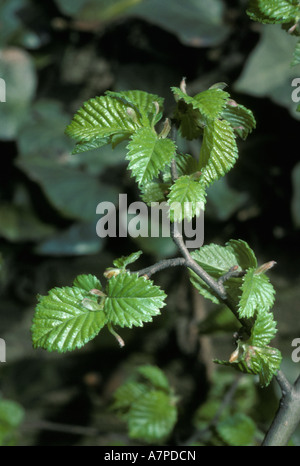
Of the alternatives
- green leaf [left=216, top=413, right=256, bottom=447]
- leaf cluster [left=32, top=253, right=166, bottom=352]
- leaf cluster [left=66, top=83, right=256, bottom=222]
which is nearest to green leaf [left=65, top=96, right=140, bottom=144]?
leaf cluster [left=66, top=83, right=256, bottom=222]

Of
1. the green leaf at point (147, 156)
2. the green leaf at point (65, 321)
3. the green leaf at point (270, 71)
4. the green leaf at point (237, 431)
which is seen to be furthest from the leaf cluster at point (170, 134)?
the green leaf at point (270, 71)

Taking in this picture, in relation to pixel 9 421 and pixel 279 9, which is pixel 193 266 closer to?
pixel 279 9

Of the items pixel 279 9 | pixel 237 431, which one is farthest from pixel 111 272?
pixel 237 431

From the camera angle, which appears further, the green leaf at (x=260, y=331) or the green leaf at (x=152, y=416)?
the green leaf at (x=152, y=416)

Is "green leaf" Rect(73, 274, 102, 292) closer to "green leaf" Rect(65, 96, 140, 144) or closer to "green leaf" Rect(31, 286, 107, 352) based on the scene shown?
"green leaf" Rect(31, 286, 107, 352)

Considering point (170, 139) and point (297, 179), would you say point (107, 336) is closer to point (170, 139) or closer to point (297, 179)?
point (297, 179)

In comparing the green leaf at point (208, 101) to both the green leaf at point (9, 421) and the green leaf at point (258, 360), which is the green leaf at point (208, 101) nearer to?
the green leaf at point (258, 360)
